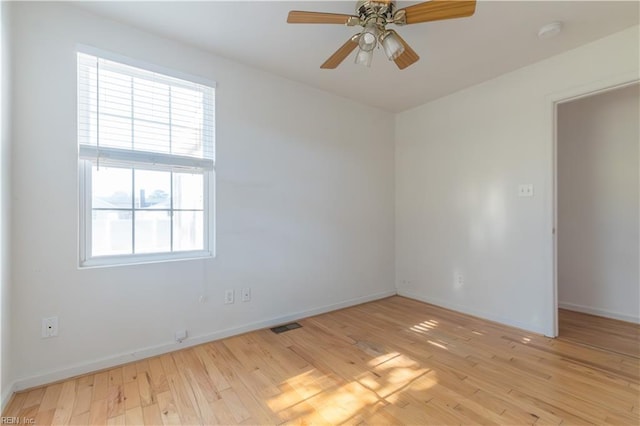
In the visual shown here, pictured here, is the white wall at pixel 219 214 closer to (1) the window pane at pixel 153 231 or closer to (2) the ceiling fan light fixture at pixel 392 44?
(1) the window pane at pixel 153 231

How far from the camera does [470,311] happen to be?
327 centimetres

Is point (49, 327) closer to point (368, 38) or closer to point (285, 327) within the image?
point (285, 327)

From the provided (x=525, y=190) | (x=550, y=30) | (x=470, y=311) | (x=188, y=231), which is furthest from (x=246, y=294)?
(x=550, y=30)

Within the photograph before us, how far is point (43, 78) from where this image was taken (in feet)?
6.33

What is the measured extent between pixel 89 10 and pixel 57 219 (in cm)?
151

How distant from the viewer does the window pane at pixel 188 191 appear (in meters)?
2.50

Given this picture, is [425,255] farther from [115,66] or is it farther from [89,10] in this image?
[89,10]

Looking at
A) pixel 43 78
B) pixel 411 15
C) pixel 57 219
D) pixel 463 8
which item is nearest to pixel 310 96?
pixel 411 15

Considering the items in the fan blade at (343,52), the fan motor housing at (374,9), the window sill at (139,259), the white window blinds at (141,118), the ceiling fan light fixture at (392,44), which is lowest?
the window sill at (139,259)

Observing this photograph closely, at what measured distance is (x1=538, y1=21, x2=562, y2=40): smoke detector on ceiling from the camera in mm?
2160

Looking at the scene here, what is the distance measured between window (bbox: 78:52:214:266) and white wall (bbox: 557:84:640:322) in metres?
4.13

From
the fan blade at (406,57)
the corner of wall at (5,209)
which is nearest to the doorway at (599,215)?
the fan blade at (406,57)

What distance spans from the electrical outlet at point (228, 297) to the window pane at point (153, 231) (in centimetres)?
65

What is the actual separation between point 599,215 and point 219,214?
13.7 ft
